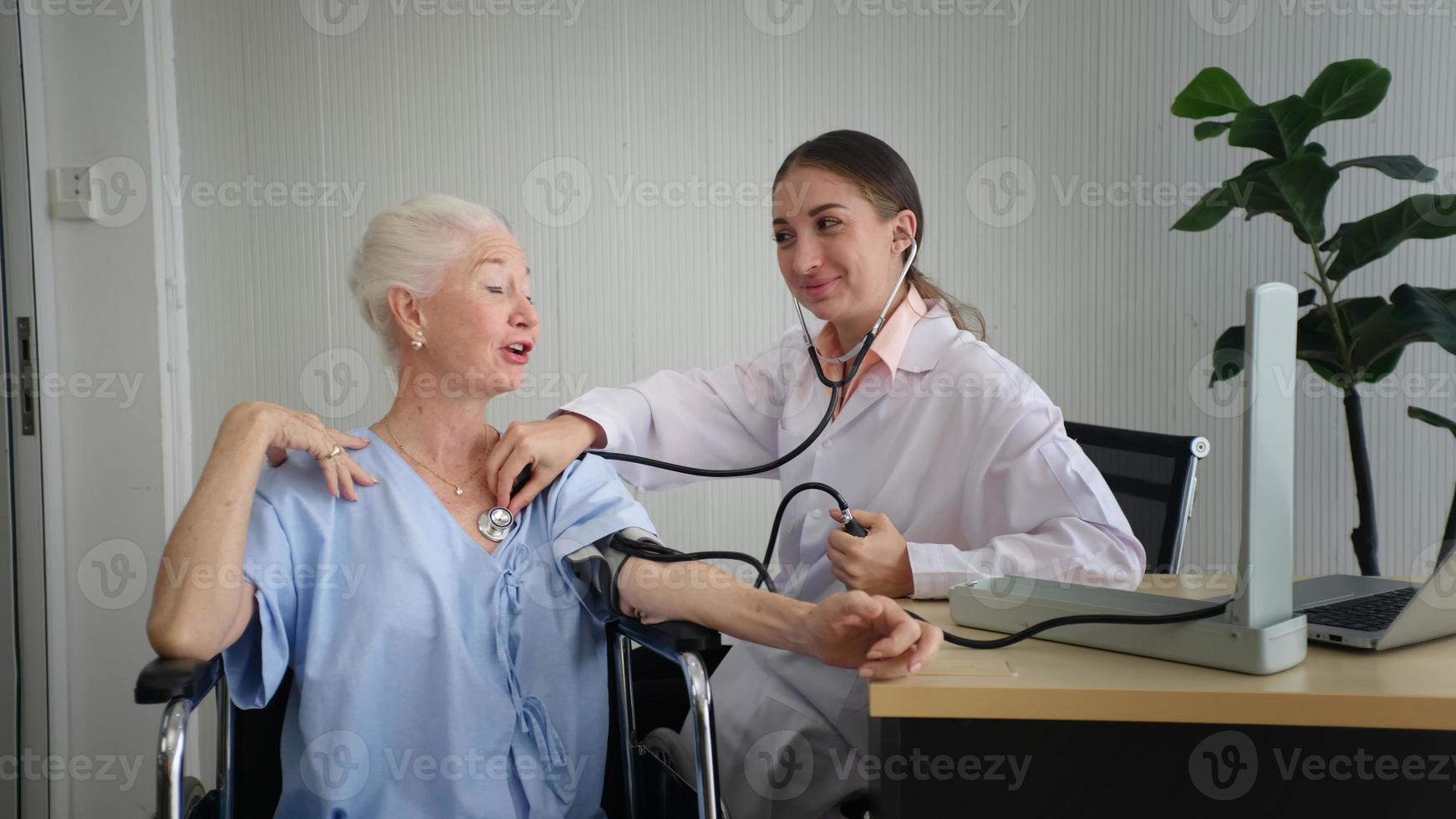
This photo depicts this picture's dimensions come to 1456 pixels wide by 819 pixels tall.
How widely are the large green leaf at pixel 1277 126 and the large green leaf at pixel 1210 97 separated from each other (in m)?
0.05

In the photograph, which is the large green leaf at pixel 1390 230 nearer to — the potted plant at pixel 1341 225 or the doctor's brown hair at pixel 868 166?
the potted plant at pixel 1341 225

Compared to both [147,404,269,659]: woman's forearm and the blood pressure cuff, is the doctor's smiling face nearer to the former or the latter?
the blood pressure cuff

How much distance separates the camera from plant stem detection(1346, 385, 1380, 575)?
2305 millimetres

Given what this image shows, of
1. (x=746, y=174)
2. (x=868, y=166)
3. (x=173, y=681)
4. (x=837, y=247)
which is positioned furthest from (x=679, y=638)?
(x=746, y=174)

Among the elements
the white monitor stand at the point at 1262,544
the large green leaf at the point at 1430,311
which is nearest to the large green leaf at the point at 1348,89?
the large green leaf at the point at 1430,311

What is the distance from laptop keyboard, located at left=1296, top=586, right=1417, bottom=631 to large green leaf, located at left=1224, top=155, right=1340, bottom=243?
1.36 meters

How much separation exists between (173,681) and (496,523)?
0.41 m

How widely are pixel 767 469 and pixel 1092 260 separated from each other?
1538 millimetres

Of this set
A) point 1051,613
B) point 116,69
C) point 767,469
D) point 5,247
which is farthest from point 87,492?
point 1051,613

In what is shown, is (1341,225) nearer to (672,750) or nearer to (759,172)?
(759,172)

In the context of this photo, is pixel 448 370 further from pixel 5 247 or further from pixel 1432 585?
pixel 5 247

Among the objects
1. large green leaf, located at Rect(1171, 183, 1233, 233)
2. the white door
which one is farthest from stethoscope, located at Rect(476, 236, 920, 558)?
the white door

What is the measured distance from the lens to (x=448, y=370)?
1.34 m

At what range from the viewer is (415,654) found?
1231 millimetres
